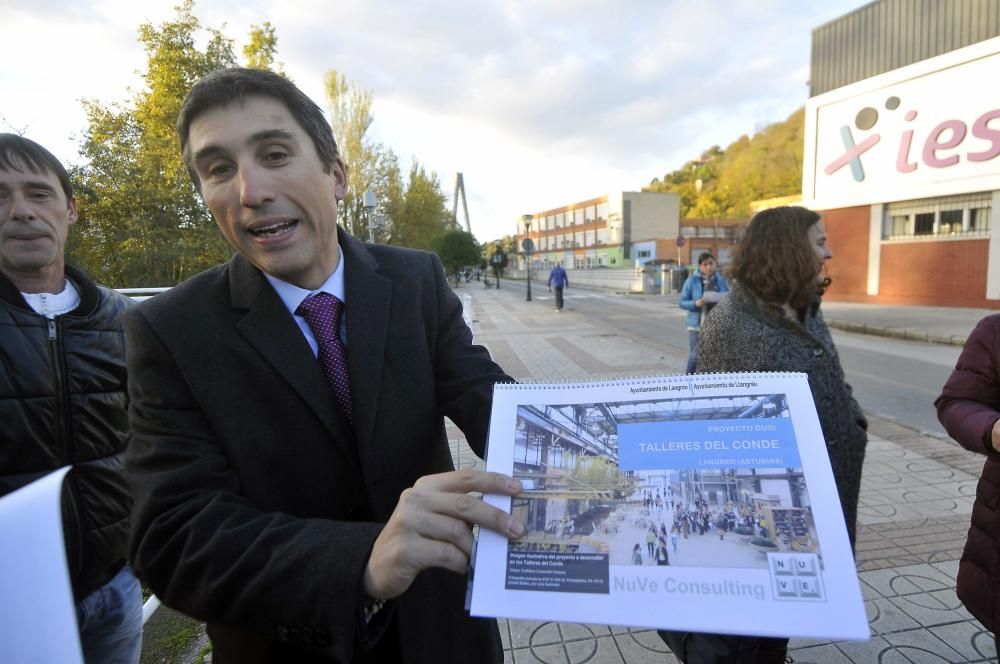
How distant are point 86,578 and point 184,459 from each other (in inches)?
40.4

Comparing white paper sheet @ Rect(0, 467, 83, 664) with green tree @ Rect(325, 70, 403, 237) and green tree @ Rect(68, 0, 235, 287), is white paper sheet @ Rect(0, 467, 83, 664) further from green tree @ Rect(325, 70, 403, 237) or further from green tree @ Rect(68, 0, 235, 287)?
green tree @ Rect(325, 70, 403, 237)

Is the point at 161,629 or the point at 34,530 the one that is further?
the point at 161,629

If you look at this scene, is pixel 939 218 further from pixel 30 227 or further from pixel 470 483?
pixel 30 227

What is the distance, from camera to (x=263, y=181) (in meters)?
1.20

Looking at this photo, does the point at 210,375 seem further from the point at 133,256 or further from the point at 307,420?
the point at 133,256

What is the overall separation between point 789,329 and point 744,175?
6344cm

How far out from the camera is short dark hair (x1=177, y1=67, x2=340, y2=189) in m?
1.19

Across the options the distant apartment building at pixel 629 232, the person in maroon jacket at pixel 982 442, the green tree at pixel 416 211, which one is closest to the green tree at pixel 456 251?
the distant apartment building at pixel 629 232

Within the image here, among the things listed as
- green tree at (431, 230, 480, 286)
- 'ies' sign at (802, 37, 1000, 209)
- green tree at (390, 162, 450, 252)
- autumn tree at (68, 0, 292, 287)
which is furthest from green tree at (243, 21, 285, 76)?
green tree at (431, 230, 480, 286)

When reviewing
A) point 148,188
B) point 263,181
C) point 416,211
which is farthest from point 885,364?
point 416,211

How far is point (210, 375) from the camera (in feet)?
3.74

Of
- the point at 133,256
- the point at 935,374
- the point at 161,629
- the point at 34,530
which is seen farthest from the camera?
the point at 133,256

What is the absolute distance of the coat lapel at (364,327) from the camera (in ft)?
4.02

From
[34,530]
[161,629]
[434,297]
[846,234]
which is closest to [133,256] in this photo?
[161,629]
